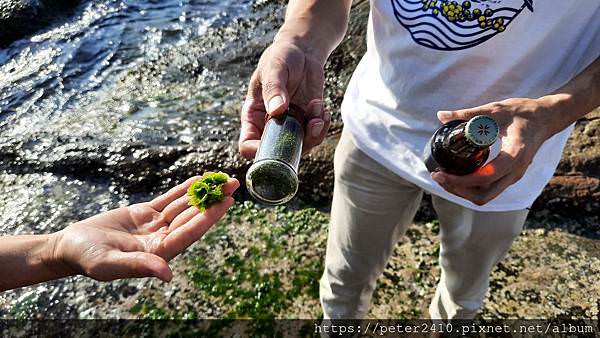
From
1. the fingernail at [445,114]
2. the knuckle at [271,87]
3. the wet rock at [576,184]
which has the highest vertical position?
the knuckle at [271,87]

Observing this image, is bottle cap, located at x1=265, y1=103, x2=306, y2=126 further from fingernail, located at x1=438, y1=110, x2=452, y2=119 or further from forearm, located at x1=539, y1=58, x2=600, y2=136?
forearm, located at x1=539, y1=58, x2=600, y2=136

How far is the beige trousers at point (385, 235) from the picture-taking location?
2.08 metres

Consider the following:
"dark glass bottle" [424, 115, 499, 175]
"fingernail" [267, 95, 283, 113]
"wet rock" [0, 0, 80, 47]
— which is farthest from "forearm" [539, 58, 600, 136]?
"wet rock" [0, 0, 80, 47]

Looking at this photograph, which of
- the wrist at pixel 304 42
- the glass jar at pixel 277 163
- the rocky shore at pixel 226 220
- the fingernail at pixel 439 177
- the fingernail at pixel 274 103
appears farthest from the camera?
the rocky shore at pixel 226 220

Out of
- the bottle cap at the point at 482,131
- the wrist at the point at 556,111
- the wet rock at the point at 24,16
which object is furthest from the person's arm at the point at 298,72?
the wet rock at the point at 24,16

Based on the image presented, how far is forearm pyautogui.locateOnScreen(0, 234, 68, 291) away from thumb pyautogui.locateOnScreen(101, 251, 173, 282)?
1.29ft

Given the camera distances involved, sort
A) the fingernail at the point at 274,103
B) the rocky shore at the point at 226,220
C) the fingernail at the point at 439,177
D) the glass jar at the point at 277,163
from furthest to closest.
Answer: the rocky shore at the point at 226,220
the fingernail at the point at 274,103
the glass jar at the point at 277,163
the fingernail at the point at 439,177

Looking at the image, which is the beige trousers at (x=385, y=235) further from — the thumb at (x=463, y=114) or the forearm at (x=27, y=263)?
the forearm at (x=27, y=263)

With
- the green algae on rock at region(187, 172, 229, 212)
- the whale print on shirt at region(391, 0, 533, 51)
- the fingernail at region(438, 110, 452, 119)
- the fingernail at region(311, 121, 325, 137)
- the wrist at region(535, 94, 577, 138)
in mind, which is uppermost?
the whale print on shirt at region(391, 0, 533, 51)

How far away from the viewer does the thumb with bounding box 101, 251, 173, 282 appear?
1666mm

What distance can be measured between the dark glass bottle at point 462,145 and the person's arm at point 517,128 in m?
0.06

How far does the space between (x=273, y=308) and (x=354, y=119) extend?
152 cm

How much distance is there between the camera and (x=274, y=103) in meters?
1.73

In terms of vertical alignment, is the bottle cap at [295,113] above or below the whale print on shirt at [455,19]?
below
